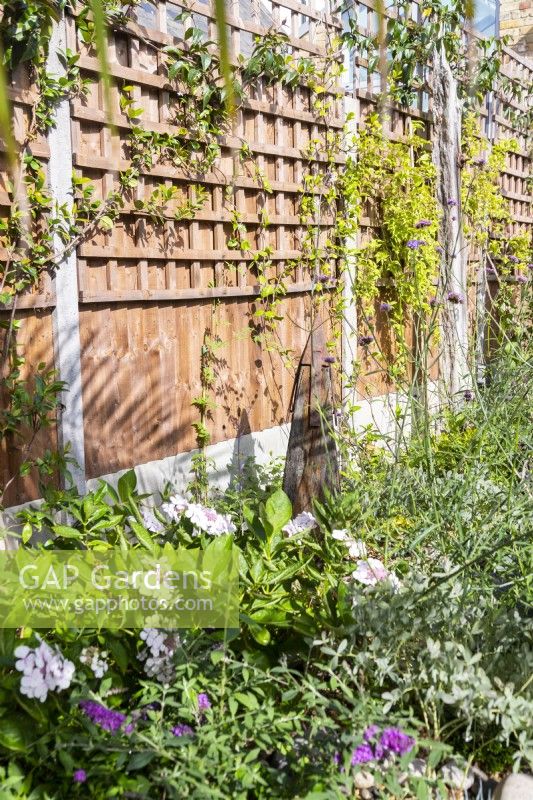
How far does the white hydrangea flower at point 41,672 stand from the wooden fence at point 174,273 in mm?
1549

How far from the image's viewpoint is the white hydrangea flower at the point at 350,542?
2.29 meters

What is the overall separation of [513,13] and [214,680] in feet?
30.0

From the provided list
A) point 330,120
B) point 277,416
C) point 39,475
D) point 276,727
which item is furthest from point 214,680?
point 330,120

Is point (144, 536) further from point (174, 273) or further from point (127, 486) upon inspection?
point (174, 273)

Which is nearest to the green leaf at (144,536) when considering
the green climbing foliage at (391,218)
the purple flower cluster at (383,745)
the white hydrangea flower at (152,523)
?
the white hydrangea flower at (152,523)

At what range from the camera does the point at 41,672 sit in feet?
5.27

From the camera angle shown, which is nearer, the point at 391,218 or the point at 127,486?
the point at 127,486

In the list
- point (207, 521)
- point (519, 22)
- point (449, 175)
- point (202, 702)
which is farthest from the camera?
point (519, 22)

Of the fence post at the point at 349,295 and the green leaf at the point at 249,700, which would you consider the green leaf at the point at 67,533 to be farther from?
the fence post at the point at 349,295

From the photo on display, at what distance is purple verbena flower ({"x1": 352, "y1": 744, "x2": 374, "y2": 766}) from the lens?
155 centimetres

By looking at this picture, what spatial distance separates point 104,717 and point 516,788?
2.64ft

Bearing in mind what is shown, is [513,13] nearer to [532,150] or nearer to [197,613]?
[532,150]

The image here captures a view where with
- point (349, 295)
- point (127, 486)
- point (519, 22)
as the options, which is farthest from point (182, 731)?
point (519, 22)

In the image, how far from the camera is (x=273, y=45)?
4152 millimetres
